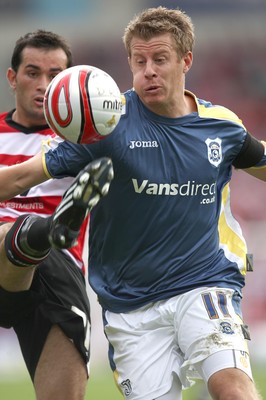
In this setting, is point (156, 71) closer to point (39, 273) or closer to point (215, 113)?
point (215, 113)

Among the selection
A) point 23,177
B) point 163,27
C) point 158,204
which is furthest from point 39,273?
point 163,27

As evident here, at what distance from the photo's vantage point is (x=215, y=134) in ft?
17.8

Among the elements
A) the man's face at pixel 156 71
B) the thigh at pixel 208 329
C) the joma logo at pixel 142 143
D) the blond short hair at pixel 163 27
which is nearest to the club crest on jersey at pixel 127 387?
the thigh at pixel 208 329

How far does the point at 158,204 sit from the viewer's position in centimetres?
529

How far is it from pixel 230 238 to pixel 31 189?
130 centimetres

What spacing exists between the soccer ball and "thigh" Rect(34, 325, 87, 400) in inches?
58.3

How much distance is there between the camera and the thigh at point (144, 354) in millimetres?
5133

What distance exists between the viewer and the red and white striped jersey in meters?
6.04

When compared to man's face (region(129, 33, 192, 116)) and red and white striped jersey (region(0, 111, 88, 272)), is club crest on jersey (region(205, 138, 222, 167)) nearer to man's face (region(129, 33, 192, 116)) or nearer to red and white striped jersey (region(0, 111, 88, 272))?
man's face (region(129, 33, 192, 116))

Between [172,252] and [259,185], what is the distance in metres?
10.8

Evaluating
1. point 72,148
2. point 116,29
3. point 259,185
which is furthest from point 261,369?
point 116,29

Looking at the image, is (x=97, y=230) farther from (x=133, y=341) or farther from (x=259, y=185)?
(x=259, y=185)

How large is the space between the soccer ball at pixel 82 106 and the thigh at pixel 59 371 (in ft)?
4.85

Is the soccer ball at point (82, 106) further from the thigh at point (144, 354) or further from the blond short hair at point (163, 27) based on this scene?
the thigh at point (144, 354)
